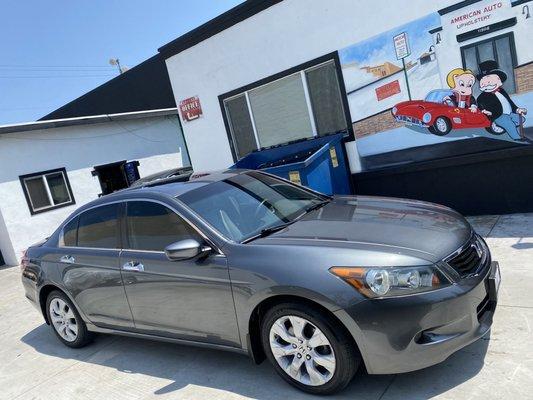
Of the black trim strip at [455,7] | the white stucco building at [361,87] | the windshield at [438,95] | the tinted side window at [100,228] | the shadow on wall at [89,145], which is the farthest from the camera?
the shadow on wall at [89,145]

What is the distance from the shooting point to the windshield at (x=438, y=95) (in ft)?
21.6

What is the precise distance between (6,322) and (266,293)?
5212 millimetres

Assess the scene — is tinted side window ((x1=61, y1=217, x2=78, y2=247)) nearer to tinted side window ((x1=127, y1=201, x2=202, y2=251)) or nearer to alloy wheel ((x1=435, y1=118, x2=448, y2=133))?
tinted side window ((x1=127, y1=201, x2=202, y2=251))

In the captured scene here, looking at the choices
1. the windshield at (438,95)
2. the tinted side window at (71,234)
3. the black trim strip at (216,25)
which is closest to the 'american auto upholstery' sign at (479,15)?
the windshield at (438,95)

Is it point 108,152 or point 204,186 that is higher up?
point 108,152

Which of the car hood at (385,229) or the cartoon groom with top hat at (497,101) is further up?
the cartoon groom with top hat at (497,101)

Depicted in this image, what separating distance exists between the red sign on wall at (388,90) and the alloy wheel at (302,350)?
16.1ft

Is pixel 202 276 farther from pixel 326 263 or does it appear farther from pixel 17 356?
pixel 17 356

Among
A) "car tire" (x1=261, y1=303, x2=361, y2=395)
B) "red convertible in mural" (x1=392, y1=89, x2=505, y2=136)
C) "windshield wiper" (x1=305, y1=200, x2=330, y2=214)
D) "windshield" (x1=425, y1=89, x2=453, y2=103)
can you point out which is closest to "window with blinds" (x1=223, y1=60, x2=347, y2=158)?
"red convertible in mural" (x1=392, y1=89, x2=505, y2=136)

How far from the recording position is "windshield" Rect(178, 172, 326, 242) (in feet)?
12.0

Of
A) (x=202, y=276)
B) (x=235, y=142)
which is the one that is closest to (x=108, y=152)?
(x=235, y=142)

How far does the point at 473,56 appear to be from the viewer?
6.27 metres

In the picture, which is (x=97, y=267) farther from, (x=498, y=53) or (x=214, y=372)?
(x=498, y=53)

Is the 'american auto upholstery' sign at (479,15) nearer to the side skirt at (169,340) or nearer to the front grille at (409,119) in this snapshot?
the front grille at (409,119)
